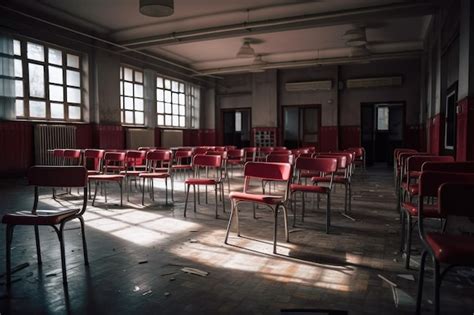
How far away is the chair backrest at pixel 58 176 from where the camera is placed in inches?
116

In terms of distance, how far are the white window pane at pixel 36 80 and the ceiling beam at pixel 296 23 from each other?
8.46 ft

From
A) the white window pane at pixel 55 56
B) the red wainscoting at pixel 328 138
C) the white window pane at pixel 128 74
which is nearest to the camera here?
the white window pane at pixel 55 56

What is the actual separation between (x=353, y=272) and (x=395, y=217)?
7.80 ft

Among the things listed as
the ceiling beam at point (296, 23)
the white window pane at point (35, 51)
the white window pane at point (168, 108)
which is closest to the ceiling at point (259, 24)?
the ceiling beam at point (296, 23)

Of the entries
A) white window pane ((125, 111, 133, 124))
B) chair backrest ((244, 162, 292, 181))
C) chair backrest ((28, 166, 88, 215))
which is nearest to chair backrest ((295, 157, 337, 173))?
chair backrest ((244, 162, 292, 181))

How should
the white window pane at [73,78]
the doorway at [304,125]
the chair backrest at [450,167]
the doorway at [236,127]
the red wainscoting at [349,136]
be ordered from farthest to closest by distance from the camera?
the doorway at [236,127]
the doorway at [304,125]
the red wainscoting at [349,136]
the white window pane at [73,78]
the chair backrest at [450,167]

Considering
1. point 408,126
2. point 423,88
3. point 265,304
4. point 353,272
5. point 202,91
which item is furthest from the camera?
point 202,91

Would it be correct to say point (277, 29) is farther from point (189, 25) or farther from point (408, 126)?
point (408, 126)

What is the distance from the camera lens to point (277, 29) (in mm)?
9531

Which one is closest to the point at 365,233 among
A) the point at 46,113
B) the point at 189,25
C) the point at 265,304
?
the point at 265,304

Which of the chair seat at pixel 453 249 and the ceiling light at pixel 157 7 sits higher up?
the ceiling light at pixel 157 7

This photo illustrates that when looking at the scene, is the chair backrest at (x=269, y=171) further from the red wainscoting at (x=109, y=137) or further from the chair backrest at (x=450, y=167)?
the red wainscoting at (x=109, y=137)

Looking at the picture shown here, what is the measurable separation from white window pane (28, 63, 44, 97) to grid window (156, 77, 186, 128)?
15.6 feet

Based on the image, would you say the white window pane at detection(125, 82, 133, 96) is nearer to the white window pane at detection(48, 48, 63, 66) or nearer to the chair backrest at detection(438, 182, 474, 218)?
the white window pane at detection(48, 48, 63, 66)
